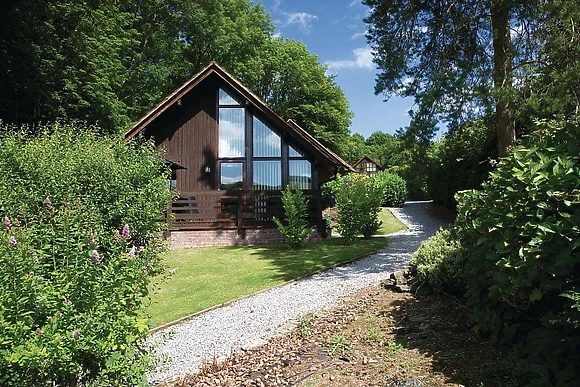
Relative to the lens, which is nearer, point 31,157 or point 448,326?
point 448,326

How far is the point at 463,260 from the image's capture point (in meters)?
5.45

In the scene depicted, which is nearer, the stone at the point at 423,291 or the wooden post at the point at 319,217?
the stone at the point at 423,291

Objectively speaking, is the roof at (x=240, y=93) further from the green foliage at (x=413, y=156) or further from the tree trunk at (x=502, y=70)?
the tree trunk at (x=502, y=70)

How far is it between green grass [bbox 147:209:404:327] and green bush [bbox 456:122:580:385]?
4.87 meters

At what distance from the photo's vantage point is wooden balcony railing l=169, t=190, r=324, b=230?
1469 cm

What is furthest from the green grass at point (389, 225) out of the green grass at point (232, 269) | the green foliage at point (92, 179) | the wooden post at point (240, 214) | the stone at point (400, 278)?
the green foliage at point (92, 179)

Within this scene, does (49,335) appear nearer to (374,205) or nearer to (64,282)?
(64,282)

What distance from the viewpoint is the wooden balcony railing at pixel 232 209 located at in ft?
48.2

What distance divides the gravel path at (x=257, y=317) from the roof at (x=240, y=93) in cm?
605

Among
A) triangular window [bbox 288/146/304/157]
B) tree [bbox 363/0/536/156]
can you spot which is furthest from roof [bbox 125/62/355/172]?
tree [bbox 363/0/536/156]

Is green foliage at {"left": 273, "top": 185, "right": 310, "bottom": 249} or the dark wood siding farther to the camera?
the dark wood siding

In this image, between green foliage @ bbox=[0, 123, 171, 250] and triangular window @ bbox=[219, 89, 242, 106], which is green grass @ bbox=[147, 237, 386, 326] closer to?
green foliage @ bbox=[0, 123, 171, 250]

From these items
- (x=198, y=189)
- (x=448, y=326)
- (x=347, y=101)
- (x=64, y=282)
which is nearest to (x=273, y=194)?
(x=198, y=189)

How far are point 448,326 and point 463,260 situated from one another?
3.90 ft
